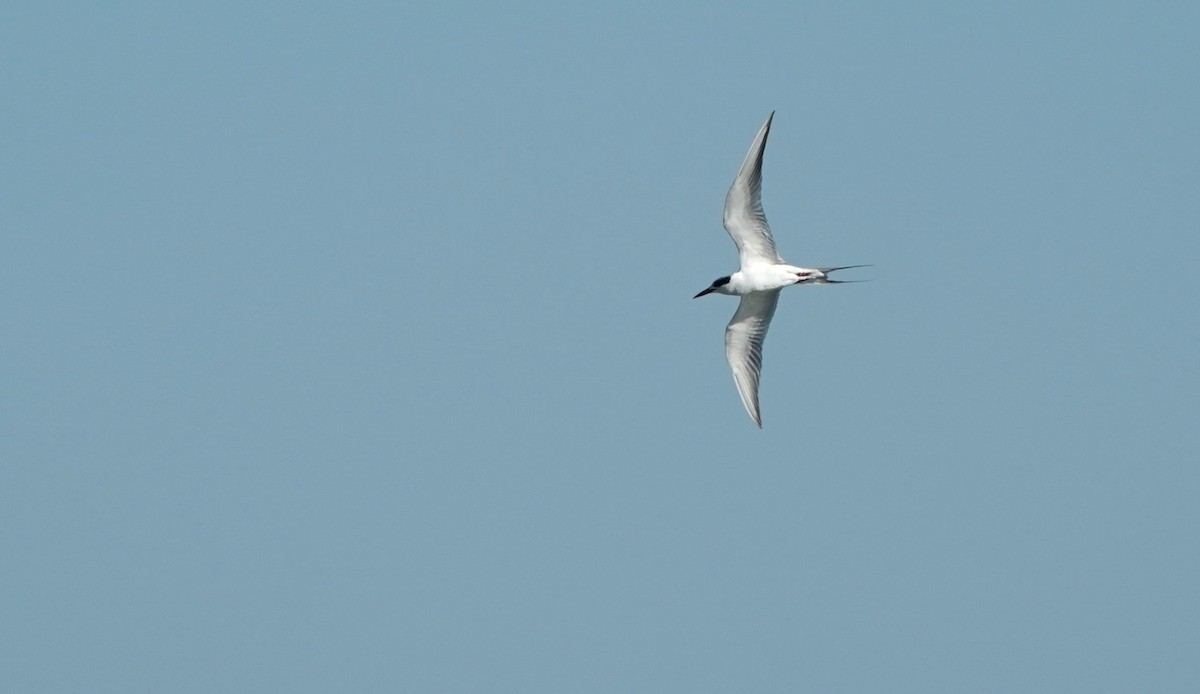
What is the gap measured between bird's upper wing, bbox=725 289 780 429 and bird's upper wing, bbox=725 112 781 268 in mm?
1030

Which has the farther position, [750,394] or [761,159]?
[750,394]

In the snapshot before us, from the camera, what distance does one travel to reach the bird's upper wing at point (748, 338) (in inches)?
1219

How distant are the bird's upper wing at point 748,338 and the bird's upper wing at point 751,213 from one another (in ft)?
3.38

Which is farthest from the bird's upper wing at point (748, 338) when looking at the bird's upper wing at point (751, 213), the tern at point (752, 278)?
the bird's upper wing at point (751, 213)

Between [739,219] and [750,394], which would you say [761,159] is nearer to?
[739,219]

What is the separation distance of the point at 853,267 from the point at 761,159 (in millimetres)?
2523

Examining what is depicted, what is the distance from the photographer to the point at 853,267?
28047 millimetres

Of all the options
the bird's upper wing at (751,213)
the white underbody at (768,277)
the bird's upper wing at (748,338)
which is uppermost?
the bird's upper wing at (751,213)

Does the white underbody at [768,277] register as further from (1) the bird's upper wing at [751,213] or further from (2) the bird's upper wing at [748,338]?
(2) the bird's upper wing at [748,338]

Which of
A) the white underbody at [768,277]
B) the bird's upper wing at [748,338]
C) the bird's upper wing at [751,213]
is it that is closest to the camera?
the bird's upper wing at [751,213]

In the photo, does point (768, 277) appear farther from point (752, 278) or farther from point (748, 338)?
point (748, 338)

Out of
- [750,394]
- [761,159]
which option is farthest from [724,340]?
[761,159]

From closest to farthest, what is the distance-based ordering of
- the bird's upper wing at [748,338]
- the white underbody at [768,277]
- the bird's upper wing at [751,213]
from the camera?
the bird's upper wing at [751,213] < the white underbody at [768,277] < the bird's upper wing at [748,338]

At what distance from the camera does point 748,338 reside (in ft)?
102
